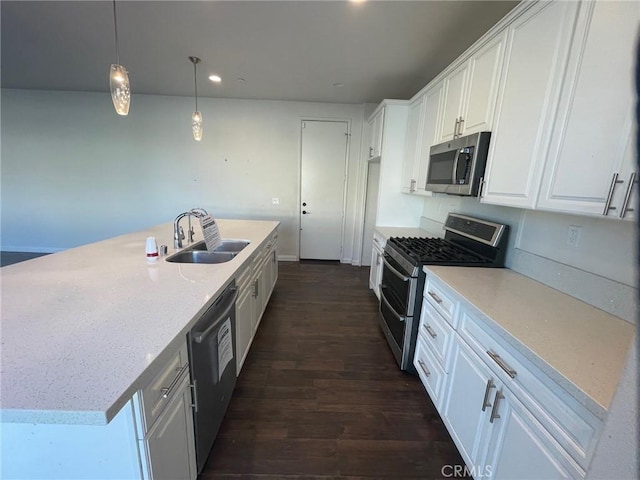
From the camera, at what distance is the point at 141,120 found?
434cm

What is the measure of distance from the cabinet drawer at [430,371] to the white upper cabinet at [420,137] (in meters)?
1.46

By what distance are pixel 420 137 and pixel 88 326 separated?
2973 millimetres

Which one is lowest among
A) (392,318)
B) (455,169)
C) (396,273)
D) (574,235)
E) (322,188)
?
(392,318)

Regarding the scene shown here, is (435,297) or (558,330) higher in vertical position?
(558,330)

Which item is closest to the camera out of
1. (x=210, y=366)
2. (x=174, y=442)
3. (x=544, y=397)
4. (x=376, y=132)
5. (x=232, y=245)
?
(x=544, y=397)

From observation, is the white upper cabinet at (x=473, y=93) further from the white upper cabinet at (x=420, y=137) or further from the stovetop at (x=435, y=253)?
the stovetop at (x=435, y=253)

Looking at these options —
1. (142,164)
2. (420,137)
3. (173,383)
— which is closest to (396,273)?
(420,137)

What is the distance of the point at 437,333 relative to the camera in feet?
5.34

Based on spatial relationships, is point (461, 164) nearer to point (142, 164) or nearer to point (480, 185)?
point (480, 185)

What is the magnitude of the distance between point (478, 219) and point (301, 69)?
8.37ft

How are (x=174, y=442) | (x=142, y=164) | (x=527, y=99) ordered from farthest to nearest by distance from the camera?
(x=142, y=164) → (x=527, y=99) → (x=174, y=442)

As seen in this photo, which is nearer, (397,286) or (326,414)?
(326,414)

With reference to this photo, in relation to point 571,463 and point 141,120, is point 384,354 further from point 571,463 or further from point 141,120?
point 141,120

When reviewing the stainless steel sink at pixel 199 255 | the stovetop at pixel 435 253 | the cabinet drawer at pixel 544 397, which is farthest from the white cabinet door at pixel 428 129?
the stainless steel sink at pixel 199 255
